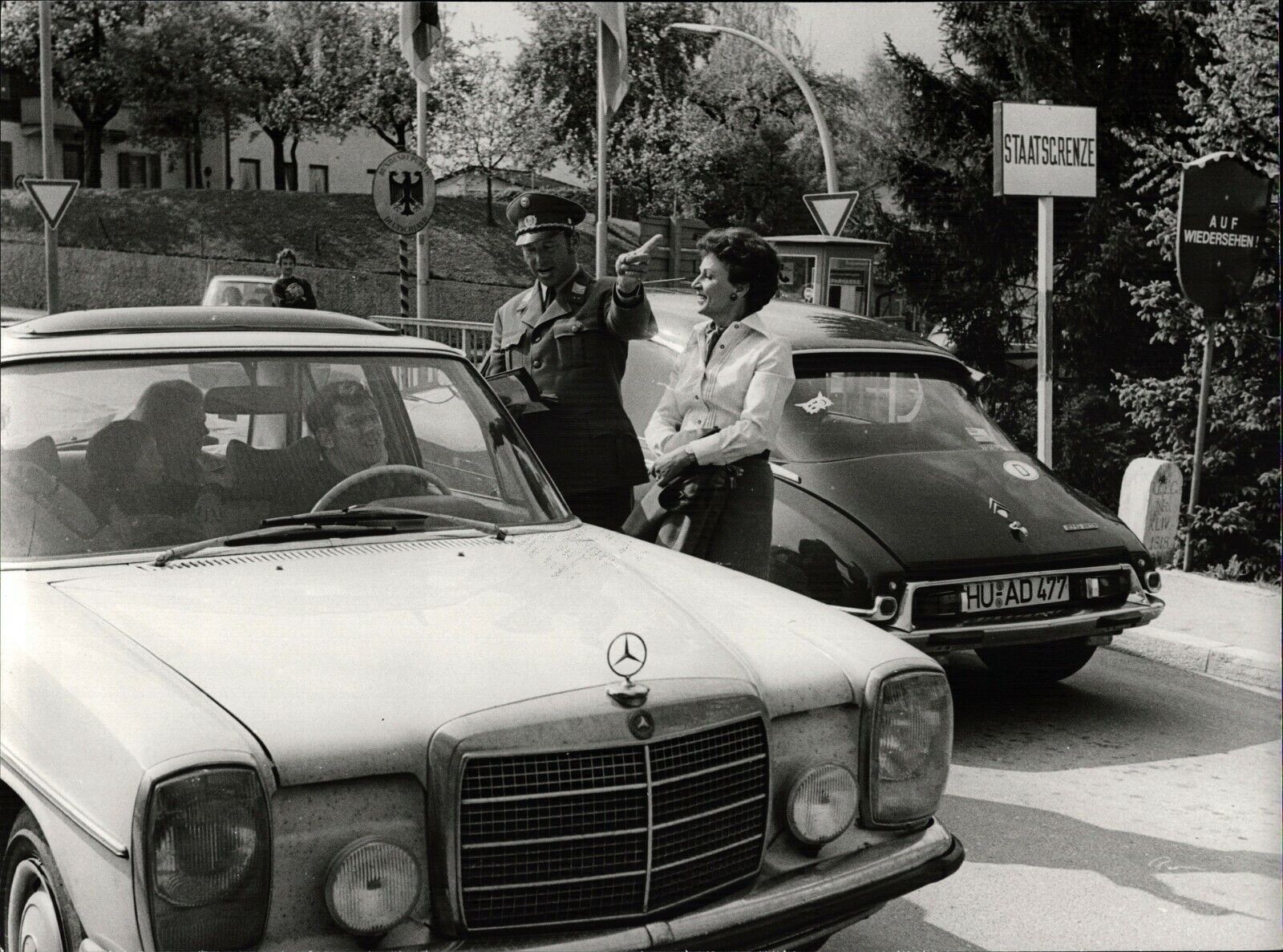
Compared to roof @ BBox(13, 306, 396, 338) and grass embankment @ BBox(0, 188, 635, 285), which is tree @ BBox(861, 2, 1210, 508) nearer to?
roof @ BBox(13, 306, 396, 338)

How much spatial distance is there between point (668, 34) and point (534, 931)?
27732 mm

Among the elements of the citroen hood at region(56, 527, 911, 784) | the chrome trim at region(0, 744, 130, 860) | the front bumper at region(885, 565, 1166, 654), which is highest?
the citroen hood at region(56, 527, 911, 784)

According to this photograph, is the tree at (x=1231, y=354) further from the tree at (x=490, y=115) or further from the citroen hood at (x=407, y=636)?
the tree at (x=490, y=115)

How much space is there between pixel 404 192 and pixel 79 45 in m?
40.9

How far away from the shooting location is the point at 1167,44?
58.6 ft

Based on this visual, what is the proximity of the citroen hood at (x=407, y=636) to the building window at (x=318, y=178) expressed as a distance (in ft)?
175

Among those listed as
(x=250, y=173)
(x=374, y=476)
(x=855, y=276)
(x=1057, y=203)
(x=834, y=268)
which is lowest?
(x=374, y=476)

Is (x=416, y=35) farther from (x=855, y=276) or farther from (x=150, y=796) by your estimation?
(x=150, y=796)

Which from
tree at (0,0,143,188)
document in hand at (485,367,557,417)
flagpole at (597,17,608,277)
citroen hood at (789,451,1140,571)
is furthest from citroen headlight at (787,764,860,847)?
tree at (0,0,143,188)

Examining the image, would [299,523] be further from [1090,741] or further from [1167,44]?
[1167,44]

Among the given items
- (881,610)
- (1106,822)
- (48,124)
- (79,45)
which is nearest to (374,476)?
(881,610)

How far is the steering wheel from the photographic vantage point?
372 centimetres

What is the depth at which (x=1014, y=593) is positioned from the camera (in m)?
6.06

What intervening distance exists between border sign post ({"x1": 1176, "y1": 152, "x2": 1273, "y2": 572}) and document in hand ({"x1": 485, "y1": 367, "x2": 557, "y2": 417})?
18.6 feet
